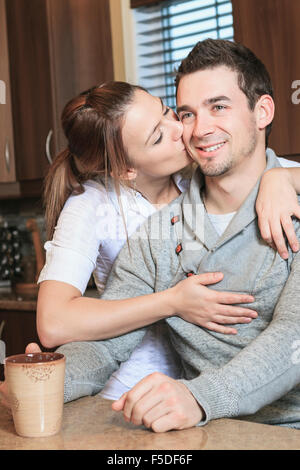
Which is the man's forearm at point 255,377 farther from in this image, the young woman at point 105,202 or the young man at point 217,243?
the young woman at point 105,202

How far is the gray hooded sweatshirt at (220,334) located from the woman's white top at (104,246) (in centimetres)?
7

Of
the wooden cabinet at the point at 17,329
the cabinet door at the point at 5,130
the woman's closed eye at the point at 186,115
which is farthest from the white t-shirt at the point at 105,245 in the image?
the cabinet door at the point at 5,130

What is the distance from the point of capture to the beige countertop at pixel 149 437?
845 millimetres

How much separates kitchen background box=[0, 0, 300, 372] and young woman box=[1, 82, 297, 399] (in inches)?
51.3

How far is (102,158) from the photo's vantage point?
1682mm

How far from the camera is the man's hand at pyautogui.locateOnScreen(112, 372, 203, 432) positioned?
91 cm

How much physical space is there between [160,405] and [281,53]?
1806mm

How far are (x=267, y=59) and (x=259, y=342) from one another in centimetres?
162

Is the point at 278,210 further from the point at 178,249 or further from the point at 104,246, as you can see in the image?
the point at 104,246

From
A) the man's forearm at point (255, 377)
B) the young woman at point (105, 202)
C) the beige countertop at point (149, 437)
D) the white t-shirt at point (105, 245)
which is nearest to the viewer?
the beige countertop at point (149, 437)

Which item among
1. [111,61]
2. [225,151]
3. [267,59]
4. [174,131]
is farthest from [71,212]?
[111,61]

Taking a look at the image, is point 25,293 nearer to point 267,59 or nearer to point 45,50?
point 45,50

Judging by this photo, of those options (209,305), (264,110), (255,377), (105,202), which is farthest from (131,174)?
(255,377)

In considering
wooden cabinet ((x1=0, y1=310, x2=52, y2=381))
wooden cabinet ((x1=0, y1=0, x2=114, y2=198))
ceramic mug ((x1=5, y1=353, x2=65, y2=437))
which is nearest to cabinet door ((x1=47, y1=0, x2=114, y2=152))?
wooden cabinet ((x1=0, y1=0, x2=114, y2=198))
